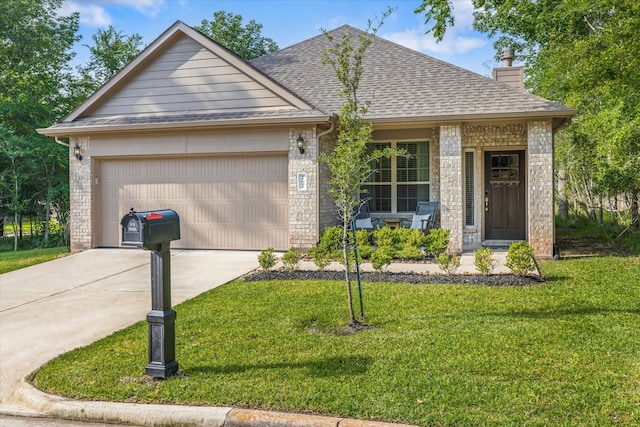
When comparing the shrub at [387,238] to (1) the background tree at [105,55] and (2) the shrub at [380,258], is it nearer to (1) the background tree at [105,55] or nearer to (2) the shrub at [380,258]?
(2) the shrub at [380,258]

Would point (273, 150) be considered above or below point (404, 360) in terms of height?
above

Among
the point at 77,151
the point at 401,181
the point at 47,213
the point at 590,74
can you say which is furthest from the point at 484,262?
the point at 47,213

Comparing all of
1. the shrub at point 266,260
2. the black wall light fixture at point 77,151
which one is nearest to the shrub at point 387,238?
the shrub at point 266,260

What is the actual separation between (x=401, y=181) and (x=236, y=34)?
18151 mm

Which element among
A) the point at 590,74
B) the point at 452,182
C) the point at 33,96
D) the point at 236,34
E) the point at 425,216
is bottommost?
the point at 425,216

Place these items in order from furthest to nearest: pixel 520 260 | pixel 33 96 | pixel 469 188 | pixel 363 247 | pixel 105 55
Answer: pixel 105 55, pixel 33 96, pixel 469 188, pixel 363 247, pixel 520 260

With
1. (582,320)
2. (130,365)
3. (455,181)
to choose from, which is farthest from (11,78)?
(582,320)

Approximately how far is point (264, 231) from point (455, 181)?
171 inches

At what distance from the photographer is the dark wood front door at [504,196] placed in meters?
12.1

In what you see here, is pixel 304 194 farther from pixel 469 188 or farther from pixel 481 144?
pixel 481 144

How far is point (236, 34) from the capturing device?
27.2 meters

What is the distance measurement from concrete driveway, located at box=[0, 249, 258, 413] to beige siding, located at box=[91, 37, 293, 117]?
337 centimetres

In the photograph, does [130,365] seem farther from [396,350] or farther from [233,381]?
[396,350]

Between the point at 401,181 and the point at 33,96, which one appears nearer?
the point at 401,181
